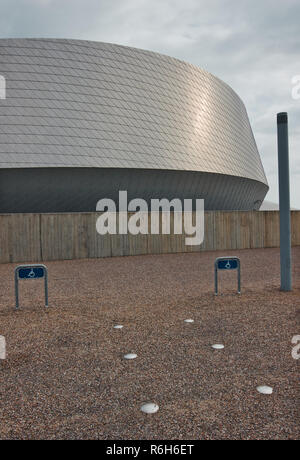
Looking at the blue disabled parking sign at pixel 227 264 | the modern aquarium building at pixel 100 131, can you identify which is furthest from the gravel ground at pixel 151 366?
the modern aquarium building at pixel 100 131

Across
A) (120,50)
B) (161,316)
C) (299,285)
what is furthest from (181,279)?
(120,50)

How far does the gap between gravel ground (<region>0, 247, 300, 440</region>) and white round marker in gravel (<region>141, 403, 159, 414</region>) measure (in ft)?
0.22

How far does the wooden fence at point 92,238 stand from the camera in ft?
51.9

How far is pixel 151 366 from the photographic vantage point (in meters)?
→ 4.16

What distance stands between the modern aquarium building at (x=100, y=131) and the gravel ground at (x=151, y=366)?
13.4 meters

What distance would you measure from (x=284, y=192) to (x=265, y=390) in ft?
19.4

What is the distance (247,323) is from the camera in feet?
19.0

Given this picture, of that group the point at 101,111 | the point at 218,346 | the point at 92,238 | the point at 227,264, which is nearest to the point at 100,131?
the point at 101,111

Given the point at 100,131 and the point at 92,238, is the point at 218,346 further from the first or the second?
the point at 100,131

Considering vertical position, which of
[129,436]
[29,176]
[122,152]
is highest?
[122,152]

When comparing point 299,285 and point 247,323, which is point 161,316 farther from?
point 299,285

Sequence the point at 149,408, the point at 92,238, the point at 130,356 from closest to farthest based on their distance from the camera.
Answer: the point at 149,408, the point at 130,356, the point at 92,238

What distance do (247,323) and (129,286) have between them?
419cm

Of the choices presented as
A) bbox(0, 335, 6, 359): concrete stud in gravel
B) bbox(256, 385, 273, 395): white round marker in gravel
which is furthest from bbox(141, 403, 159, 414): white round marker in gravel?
bbox(0, 335, 6, 359): concrete stud in gravel
